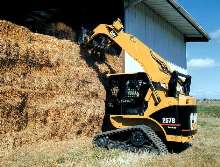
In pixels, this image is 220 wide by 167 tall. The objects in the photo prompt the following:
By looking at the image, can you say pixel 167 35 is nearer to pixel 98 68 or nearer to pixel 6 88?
pixel 98 68

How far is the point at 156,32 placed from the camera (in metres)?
19.6

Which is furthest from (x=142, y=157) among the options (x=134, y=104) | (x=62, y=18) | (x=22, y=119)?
(x=62, y=18)

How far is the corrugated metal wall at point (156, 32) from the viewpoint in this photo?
16.4 metres

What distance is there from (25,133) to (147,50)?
389cm

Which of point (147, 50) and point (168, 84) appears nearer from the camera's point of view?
point (168, 84)

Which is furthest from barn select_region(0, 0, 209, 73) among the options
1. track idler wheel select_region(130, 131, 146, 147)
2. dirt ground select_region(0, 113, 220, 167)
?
dirt ground select_region(0, 113, 220, 167)

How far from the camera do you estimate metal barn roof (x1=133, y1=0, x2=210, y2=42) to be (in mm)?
17652

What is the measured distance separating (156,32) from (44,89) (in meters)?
10.2

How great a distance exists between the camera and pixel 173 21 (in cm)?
2134

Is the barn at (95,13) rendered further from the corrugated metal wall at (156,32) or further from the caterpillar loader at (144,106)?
the caterpillar loader at (144,106)

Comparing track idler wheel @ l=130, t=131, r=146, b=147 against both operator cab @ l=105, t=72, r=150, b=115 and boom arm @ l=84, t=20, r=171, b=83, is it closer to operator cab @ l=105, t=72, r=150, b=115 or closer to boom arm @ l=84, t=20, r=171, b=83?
operator cab @ l=105, t=72, r=150, b=115

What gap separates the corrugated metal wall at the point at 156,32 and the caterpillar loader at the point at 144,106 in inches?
113

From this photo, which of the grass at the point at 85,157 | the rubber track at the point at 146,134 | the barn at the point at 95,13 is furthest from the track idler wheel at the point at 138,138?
the barn at the point at 95,13

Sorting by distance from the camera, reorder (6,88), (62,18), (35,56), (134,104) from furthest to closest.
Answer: (62,18) → (134,104) → (35,56) → (6,88)
